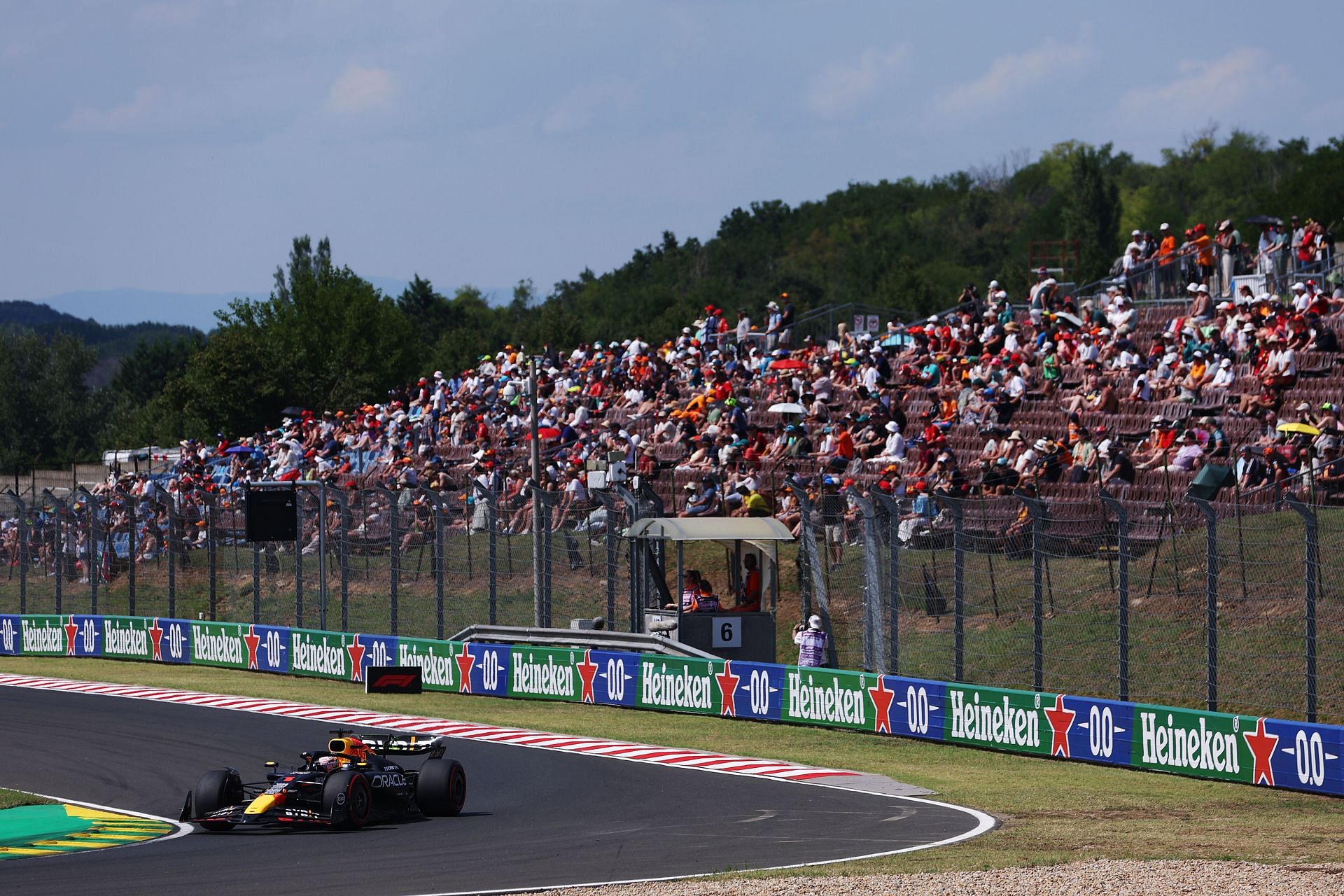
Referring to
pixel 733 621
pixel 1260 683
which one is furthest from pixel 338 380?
pixel 1260 683

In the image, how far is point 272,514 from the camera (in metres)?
26.8

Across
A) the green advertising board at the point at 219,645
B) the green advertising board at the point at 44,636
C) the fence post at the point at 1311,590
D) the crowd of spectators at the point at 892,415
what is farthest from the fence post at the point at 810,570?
the green advertising board at the point at 44,636

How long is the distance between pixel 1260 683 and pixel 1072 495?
7576mm

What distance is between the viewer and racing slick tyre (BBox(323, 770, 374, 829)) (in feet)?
41.9

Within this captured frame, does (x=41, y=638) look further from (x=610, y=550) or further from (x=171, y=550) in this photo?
(x=610, y=550)

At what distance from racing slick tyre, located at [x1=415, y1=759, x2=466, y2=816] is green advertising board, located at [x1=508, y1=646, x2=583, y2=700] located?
8891 millimetres

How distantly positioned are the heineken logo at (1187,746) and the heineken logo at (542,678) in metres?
9.00

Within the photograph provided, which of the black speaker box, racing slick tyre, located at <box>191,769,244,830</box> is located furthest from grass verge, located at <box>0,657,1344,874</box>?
racing slick tyre, located at <box>191,769,244,830</box>

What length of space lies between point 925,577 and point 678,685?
12.4ft

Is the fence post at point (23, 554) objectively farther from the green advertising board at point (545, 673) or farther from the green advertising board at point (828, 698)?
the green advertising board at point (828, 698)

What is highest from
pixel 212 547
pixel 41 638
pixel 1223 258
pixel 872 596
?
pixel 1223 258

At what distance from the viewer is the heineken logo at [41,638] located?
31.8 metres

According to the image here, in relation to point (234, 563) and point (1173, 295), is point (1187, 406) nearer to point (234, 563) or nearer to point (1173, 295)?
point (1173, 295)

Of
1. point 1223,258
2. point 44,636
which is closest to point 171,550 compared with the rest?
point 44,636
